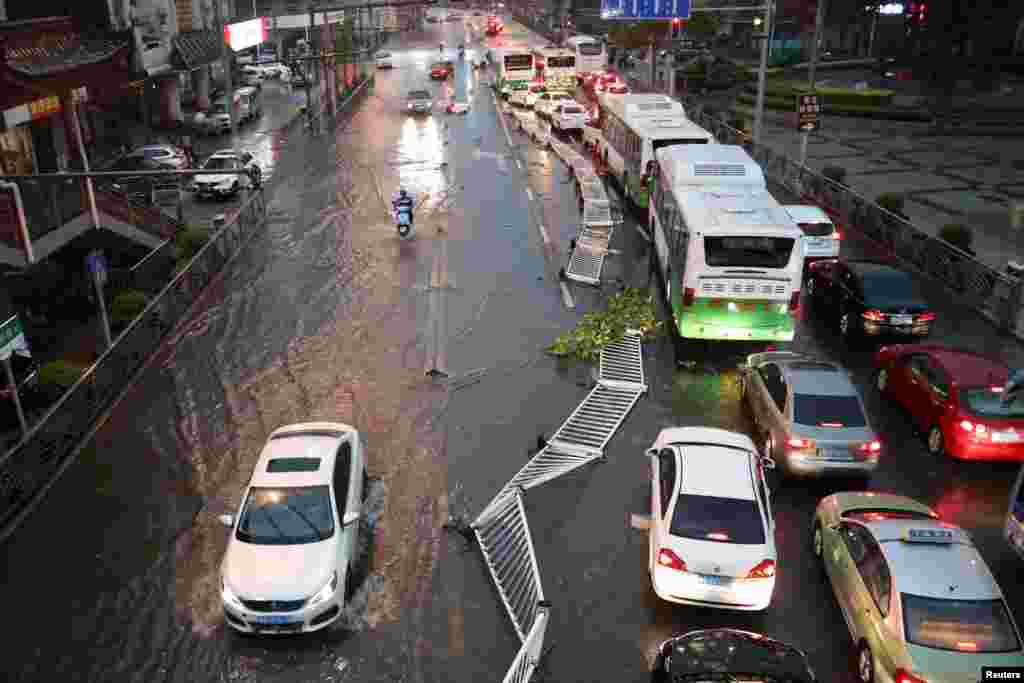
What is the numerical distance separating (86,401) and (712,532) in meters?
12.4

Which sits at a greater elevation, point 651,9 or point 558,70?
point 651,9

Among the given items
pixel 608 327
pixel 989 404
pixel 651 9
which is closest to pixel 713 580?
pixel 989 404

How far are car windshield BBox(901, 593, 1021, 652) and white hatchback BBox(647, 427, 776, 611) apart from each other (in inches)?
73.2

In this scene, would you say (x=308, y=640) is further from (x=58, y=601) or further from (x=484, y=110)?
(x=484, y=110)

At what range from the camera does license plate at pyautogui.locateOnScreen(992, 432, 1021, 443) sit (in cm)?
1495

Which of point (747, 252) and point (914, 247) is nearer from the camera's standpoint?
point (747, 252)

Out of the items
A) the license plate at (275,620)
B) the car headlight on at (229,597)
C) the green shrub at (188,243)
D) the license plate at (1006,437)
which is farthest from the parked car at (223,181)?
the license plate at (1006,437)

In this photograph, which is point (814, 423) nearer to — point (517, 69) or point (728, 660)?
point (728, 660)

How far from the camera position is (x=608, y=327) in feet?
69.3

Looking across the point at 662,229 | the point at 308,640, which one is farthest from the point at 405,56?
the point at 308,640

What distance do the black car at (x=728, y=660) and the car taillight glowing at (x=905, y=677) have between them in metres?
0.88

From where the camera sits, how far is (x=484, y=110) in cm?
6259

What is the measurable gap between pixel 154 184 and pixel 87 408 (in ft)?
69.8

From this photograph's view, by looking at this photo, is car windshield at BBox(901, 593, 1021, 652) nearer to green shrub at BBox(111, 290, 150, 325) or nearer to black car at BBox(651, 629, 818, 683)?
black car at BBox(651, 629, 818, 683)
